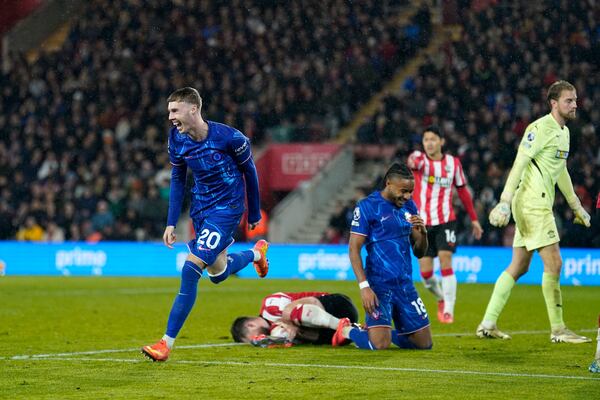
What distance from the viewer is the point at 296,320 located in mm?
9969

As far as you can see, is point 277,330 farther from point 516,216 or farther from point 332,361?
point 516,216

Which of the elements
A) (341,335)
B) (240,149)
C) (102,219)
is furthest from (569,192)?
(102,219)

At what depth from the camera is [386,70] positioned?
29844 millimetres

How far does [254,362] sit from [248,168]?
157cm

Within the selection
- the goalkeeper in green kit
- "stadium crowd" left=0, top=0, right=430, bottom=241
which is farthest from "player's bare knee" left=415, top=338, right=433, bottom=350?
"stadium crowd" left=0, top=0, right=430, bottom=241

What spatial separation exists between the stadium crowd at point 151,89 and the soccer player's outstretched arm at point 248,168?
1654cm

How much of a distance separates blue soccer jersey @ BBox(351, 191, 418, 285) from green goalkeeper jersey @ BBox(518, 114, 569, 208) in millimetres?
1508

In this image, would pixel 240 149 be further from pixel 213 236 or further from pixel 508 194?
pixel 508 194

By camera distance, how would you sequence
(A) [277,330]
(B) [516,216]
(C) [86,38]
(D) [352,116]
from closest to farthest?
(A) [277,330] → (B) [516,216] → (D) [352,116] → (C) [86,38]

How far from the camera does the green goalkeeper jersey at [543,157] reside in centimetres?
1041

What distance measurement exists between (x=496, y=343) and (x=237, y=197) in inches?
115

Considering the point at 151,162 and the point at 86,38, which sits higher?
the point at 86,38

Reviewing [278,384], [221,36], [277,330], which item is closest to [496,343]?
[277,330]

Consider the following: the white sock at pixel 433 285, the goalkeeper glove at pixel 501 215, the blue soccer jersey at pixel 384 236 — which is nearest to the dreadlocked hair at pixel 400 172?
the blue soccer jersey at pixel 384 236
